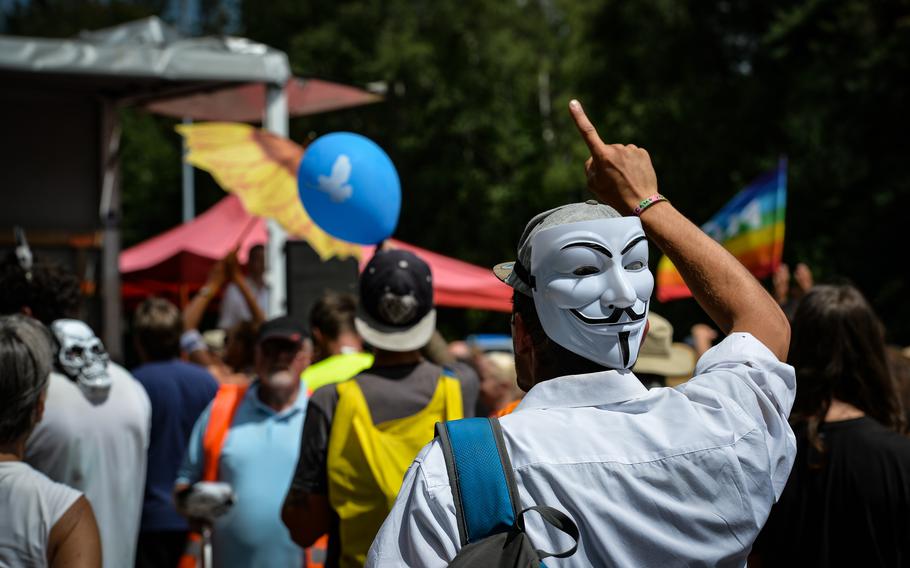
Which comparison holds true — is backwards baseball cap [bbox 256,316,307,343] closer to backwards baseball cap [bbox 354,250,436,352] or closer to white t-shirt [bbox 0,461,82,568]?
backwards baseball cap [bbox 354,250,436,352]

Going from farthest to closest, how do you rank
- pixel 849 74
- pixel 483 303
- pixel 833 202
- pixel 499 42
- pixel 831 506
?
pixel 499 42
pixel 833 202
pixel 849 74
pixel 483 303
pixel 831 506

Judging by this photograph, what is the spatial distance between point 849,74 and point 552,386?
18.5 meters

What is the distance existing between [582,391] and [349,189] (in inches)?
147

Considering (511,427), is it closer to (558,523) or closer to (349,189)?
(558,523)

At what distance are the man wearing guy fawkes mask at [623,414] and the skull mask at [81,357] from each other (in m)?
2.65

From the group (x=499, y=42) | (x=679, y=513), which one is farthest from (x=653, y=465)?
(x=499, y=42)

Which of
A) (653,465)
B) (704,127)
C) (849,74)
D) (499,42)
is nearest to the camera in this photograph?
(653,465)

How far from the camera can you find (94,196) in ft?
29.5

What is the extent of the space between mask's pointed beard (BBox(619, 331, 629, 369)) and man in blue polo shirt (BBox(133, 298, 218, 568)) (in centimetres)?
409

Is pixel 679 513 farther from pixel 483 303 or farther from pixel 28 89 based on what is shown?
pixel 483 303

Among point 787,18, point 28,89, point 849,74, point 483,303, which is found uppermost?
point 787,18

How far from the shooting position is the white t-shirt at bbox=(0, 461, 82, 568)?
9.19ft

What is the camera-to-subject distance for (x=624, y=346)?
2047mm

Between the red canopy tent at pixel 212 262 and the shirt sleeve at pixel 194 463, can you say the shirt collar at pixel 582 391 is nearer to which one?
the shirt sleeve at pixel 194 463
